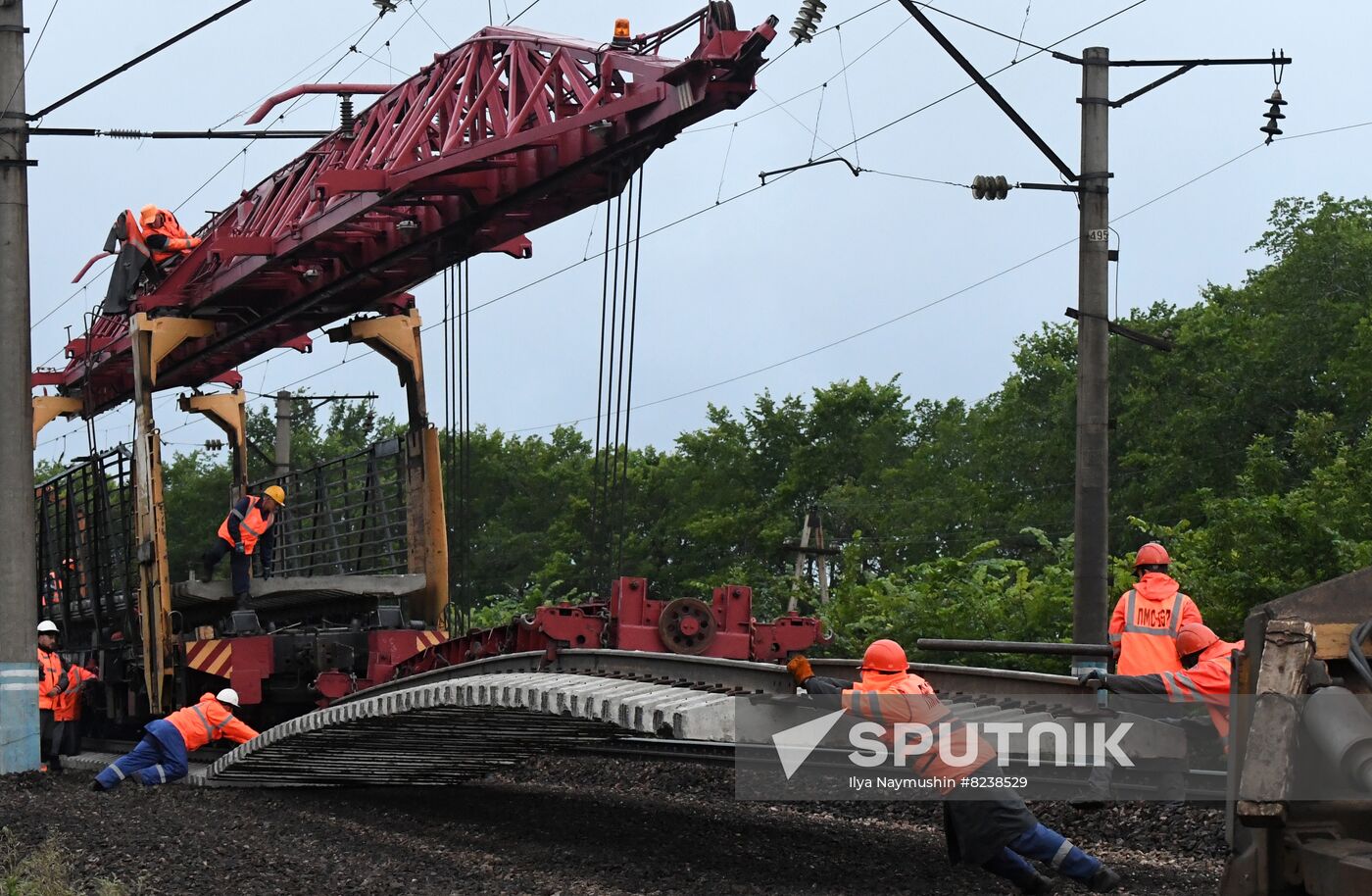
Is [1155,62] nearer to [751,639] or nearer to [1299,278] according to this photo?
[751,639]

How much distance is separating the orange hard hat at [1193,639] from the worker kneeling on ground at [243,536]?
1065cm

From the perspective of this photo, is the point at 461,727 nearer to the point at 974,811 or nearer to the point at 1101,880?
the point at 974,811

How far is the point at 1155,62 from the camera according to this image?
14641mm

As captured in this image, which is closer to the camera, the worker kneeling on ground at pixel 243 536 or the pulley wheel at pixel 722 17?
the pulley wheel at pixel 722 17

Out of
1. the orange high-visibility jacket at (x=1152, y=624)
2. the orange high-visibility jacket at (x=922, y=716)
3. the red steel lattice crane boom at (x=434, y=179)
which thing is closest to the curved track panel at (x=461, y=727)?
the orange high-visibility jacket at (x=922, y=716)

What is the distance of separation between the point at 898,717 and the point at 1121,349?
40861 millimetres

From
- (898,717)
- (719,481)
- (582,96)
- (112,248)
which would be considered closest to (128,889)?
(898,717)

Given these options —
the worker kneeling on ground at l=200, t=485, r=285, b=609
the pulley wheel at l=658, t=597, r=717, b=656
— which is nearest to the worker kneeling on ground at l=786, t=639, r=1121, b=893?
the pulley wheel at l=658, t=597, r=717, b=656

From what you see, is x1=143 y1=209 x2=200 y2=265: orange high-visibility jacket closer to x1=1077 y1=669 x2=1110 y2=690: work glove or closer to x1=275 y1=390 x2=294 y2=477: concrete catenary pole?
x1=1077 y1=669 x2=1110 y2=690: work glove

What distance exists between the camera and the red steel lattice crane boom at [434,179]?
13.6 metres

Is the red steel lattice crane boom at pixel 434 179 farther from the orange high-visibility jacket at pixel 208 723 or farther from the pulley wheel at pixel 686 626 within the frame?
the orange high-visibility jacket at pixel 208 723

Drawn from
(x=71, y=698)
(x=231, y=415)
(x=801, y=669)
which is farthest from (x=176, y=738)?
(x=801, y=669)

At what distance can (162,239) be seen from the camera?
1853 cm

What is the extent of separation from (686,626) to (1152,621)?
366 centimetres
